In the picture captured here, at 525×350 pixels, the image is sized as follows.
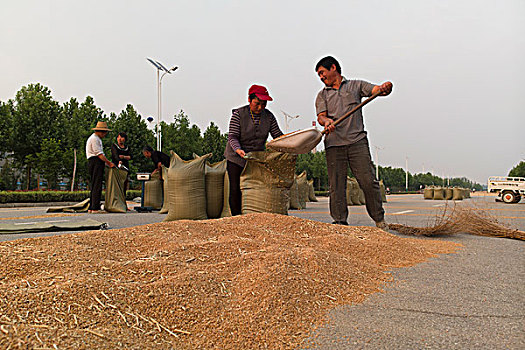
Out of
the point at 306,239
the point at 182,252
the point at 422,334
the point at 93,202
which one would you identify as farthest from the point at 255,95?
the point at 93,202

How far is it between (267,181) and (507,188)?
1869 centimetres

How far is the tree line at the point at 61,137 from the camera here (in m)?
20.5

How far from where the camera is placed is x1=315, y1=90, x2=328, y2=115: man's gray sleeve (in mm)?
4223

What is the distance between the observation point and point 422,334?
4.28 ft

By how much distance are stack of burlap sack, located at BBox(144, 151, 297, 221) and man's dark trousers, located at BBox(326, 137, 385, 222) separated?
0.46 m

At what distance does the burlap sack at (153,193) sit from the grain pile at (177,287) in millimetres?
5402

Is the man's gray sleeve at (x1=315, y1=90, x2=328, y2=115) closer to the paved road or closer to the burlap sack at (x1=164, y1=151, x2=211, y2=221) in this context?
the burlap sack at (x1=164, y1=151, x2=211, y2=221)

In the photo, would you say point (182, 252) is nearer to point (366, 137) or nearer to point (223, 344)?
point (223, 344)

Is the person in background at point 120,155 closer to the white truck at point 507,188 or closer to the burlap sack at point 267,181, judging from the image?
the burlap sack at point 267,181

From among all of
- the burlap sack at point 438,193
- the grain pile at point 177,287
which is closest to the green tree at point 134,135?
the burlap sack at point 438,193

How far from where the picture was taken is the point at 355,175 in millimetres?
4035

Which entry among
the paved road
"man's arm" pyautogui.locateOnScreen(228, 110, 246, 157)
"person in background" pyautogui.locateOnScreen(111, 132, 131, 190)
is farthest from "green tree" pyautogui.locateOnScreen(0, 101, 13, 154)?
the paved road

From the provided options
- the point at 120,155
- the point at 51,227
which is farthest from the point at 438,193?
the point at 51,227

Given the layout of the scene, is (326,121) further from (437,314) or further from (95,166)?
(95,166)
